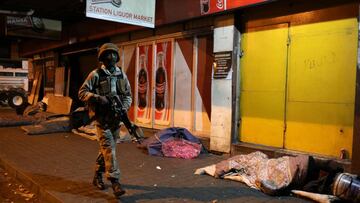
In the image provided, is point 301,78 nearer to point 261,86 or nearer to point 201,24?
point 261,86

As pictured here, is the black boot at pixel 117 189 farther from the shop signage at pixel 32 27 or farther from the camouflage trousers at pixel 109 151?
the shop signage at pixel 32 27

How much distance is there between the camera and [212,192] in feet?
17.2

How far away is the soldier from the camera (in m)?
4.84

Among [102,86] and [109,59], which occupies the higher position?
[109,59]

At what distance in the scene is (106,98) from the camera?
4781 millimetres

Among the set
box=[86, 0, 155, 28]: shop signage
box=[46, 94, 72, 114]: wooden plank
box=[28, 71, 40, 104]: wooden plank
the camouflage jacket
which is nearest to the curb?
the camouflage jacket

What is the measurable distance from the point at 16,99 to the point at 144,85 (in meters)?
9.79

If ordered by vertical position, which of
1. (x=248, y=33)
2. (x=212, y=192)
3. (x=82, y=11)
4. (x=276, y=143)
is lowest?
(x=212, y=192)

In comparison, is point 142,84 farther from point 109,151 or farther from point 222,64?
point 109,151

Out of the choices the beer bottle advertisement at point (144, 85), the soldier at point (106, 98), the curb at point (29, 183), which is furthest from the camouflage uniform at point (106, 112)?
the beer bottle advertisement at point (144, 85)

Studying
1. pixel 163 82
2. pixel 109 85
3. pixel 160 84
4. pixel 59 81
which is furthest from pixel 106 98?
pixel 59 81

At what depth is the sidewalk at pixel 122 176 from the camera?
16.5 ft

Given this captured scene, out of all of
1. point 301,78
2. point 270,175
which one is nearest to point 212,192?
point 270,175

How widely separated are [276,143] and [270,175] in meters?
1.73
